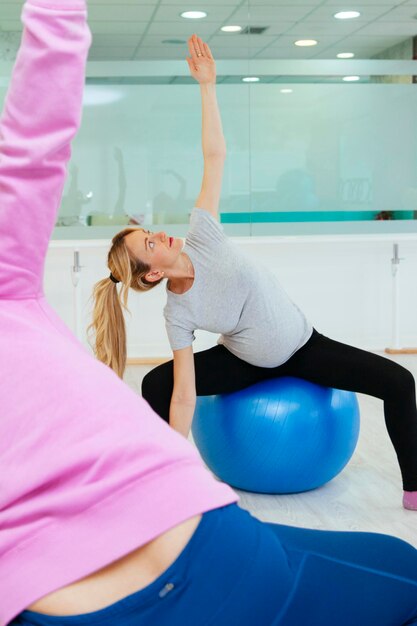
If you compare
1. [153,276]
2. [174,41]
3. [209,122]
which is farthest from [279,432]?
[174,41]

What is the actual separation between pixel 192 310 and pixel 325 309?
10.4 ft

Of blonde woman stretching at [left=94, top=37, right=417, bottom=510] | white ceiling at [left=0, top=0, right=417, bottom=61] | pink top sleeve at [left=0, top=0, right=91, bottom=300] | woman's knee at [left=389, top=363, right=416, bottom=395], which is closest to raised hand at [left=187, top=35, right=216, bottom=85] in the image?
blonde woman stretching at [left=94, top=37, right=417, bottom=510]

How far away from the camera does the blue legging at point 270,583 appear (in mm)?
908

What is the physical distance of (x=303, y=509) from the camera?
2.85 meters

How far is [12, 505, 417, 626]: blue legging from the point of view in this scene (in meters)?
0.91

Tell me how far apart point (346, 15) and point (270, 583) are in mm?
5368

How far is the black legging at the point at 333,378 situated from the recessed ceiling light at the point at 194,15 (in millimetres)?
3355

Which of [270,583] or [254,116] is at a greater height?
[254,116]

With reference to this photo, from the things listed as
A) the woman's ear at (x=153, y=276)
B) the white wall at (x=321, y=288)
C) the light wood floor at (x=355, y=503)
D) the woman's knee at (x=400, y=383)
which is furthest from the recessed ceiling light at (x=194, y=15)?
the woman's knee at (x=400, y=383)

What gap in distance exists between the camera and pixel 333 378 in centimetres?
284

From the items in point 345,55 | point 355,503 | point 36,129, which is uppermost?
point 345,55

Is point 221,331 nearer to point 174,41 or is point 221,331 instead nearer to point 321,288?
point 321,288

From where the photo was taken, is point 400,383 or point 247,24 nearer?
point 400,383

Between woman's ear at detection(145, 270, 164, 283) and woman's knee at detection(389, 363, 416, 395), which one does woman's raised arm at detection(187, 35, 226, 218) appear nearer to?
Answer: woman's ear at detection(145, 270, 164, 283)
